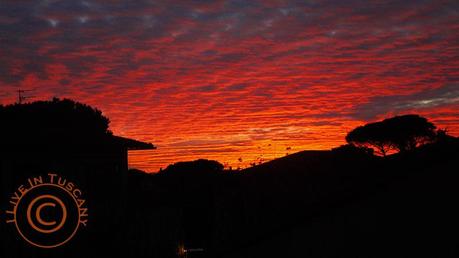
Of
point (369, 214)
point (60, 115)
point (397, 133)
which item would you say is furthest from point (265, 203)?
point (397, 133)

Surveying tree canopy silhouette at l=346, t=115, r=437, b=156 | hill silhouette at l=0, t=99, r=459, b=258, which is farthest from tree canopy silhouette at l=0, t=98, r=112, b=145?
tree canopy silhouette at l=346, t=115, r=437, b=156

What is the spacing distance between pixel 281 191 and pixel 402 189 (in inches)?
143

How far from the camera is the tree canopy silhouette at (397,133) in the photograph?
40.5 meters

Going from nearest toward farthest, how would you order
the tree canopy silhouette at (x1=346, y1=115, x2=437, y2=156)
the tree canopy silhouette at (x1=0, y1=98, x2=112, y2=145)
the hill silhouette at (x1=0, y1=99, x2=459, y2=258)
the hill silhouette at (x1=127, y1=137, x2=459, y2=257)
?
1. the hill silhouette at (x1=127, y1=137, x2=459, y2=257)
2. the hill silhouette at (x1=0, y1=99, x2=459, y2=258)
3. the tree canopy silhouette at (x1=0, y1=98, x2=112, y2=145)
4. the tree canopy silhouette at (x1=346, y1=115, x2=437, y2=156)

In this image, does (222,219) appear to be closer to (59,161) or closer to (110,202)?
(110,202)

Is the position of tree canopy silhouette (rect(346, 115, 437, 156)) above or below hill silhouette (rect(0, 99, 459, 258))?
above

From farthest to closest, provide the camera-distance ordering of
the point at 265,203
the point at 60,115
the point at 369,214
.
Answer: the point at 60,115, the point at 265,203, the point at 369,214

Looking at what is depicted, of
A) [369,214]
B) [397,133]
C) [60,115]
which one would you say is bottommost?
[369,214]

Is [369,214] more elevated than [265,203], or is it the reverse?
[265,203]

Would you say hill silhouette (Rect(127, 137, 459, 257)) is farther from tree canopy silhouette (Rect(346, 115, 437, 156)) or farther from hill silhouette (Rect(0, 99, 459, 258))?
tree canopy silhouette (Rect(346, 115, 437, 156))

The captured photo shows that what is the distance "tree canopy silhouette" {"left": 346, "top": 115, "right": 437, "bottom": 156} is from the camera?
40.5 m

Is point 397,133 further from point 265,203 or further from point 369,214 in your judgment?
point 369,214

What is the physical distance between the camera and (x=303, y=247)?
4.81m

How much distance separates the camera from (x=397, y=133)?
1618 inches
